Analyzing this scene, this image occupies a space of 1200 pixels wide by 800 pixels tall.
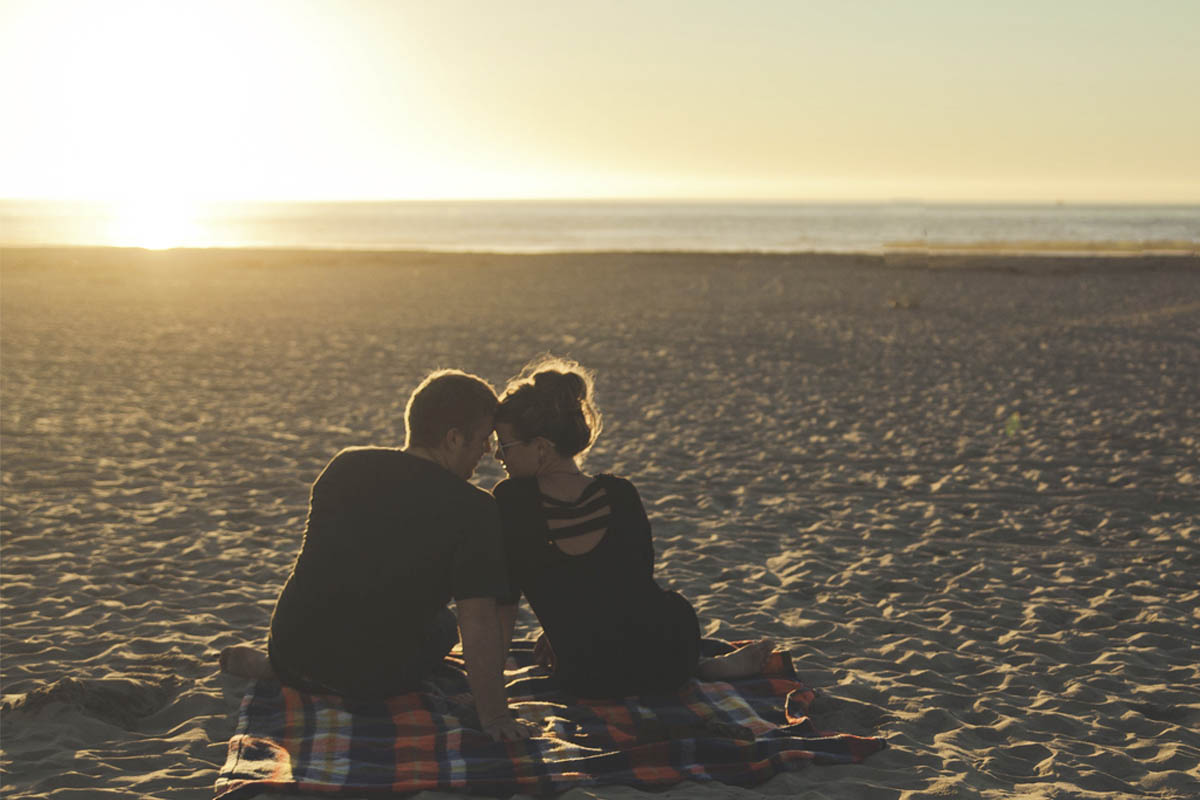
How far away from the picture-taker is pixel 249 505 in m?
8.16

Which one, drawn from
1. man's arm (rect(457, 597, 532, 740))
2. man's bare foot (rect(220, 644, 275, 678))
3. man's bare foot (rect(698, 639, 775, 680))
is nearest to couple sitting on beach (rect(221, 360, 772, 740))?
man's arm (rect(457, 597, 532, 740))

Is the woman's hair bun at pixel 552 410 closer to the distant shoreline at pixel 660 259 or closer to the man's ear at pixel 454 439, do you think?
the man's ear at pixel 454 439

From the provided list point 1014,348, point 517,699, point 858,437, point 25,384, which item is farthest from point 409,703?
point 1014,348

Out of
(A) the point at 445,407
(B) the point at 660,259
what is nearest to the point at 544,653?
(A) the point at 445,407

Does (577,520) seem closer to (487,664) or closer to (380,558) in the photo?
(487,664)

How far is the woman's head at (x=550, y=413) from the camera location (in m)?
4.25

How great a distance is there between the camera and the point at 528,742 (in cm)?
414

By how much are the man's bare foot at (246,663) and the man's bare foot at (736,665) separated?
193 centimetres

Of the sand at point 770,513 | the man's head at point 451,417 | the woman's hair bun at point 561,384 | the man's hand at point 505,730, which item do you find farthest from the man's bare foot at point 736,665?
the man's head at point 451,417

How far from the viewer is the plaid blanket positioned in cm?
385

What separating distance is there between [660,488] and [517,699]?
4340mm

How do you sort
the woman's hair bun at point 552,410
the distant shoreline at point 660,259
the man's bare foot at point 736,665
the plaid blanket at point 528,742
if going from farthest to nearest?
1. the distant shoreline at point 660,259
2. the man's bare foot at point 736,665
3. the woman's hair bun at point 552,410
4. the plaid blanket at point 528,742

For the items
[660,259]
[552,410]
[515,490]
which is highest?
[660,259]

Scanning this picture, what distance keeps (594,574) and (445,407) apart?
90cm
